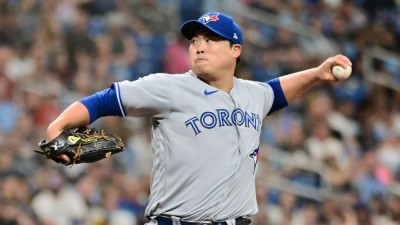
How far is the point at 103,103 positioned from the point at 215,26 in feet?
2.38

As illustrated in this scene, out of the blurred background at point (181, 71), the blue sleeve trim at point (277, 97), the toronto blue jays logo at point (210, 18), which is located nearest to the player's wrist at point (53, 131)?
the toronto blue jays logo at point (210, 18)

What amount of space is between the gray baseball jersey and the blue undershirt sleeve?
39mm

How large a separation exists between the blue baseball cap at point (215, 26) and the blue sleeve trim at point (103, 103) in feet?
1.88

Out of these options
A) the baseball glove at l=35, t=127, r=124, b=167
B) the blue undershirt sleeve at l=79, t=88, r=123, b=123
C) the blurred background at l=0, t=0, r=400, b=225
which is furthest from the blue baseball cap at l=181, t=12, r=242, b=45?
the blurred background at l=0, t=0, r=400, b=225

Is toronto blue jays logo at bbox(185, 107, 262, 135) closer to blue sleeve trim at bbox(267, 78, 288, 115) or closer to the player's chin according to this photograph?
the player's chin

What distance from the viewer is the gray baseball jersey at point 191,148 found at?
367 cm

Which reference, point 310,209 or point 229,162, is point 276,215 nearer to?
point 310,209

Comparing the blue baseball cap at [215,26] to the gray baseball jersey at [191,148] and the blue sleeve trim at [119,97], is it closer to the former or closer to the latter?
the gray baseball jersey at [191,148]

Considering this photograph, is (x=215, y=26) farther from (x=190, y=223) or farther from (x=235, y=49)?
(x=190, y=223)

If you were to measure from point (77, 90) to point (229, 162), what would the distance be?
4.77 metres

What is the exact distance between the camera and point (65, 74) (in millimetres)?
8391

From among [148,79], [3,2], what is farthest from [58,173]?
[148,79]

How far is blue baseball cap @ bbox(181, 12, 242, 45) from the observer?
381 cm

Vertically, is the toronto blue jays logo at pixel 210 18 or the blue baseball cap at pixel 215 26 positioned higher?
the toronto blue jays logo at pixel 210 18
